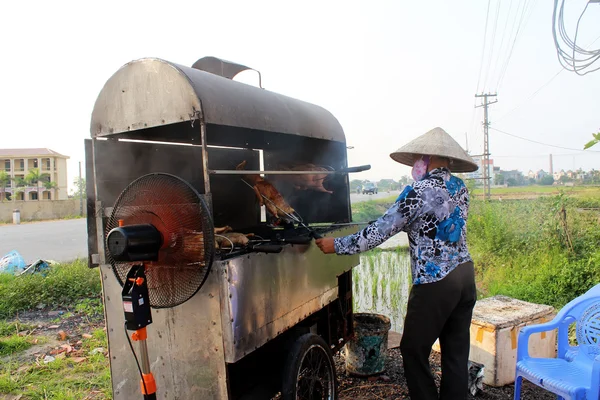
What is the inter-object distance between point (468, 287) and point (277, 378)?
5.11 feet

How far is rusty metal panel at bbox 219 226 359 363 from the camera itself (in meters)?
2.32

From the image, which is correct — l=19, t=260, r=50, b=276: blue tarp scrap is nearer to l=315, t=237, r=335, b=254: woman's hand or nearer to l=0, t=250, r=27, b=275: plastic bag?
l=0, t=250, r=27, b=275: plastic bag

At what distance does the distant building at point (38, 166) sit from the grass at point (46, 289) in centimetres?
6394

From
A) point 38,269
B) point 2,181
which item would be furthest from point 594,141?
point 2,181

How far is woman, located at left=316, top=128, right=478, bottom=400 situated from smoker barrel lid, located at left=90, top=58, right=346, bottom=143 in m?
1.12

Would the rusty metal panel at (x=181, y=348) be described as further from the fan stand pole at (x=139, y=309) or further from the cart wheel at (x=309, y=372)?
the cart wheel at (x=309, y=372)

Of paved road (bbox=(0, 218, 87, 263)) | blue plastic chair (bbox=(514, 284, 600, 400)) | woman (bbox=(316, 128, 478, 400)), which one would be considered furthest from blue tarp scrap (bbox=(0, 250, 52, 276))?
blue plastic chair (bbox=(514, 284, 600, 400))

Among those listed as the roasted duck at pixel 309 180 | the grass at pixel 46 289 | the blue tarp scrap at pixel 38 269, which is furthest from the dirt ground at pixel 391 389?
the blue tarp scrap at pixel 38 269

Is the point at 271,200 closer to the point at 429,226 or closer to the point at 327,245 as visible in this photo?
the point at 327,245

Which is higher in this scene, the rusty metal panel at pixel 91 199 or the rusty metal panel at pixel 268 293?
the rusty metal panel at pixel 91 199

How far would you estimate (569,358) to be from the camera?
3227 mm

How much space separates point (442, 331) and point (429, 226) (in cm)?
85

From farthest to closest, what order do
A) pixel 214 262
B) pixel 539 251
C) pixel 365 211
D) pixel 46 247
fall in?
1. pixel 46 247
2. pixel 365 211
3. pixel 539 251
4. pixel 214 262

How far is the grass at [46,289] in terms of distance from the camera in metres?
6.71
